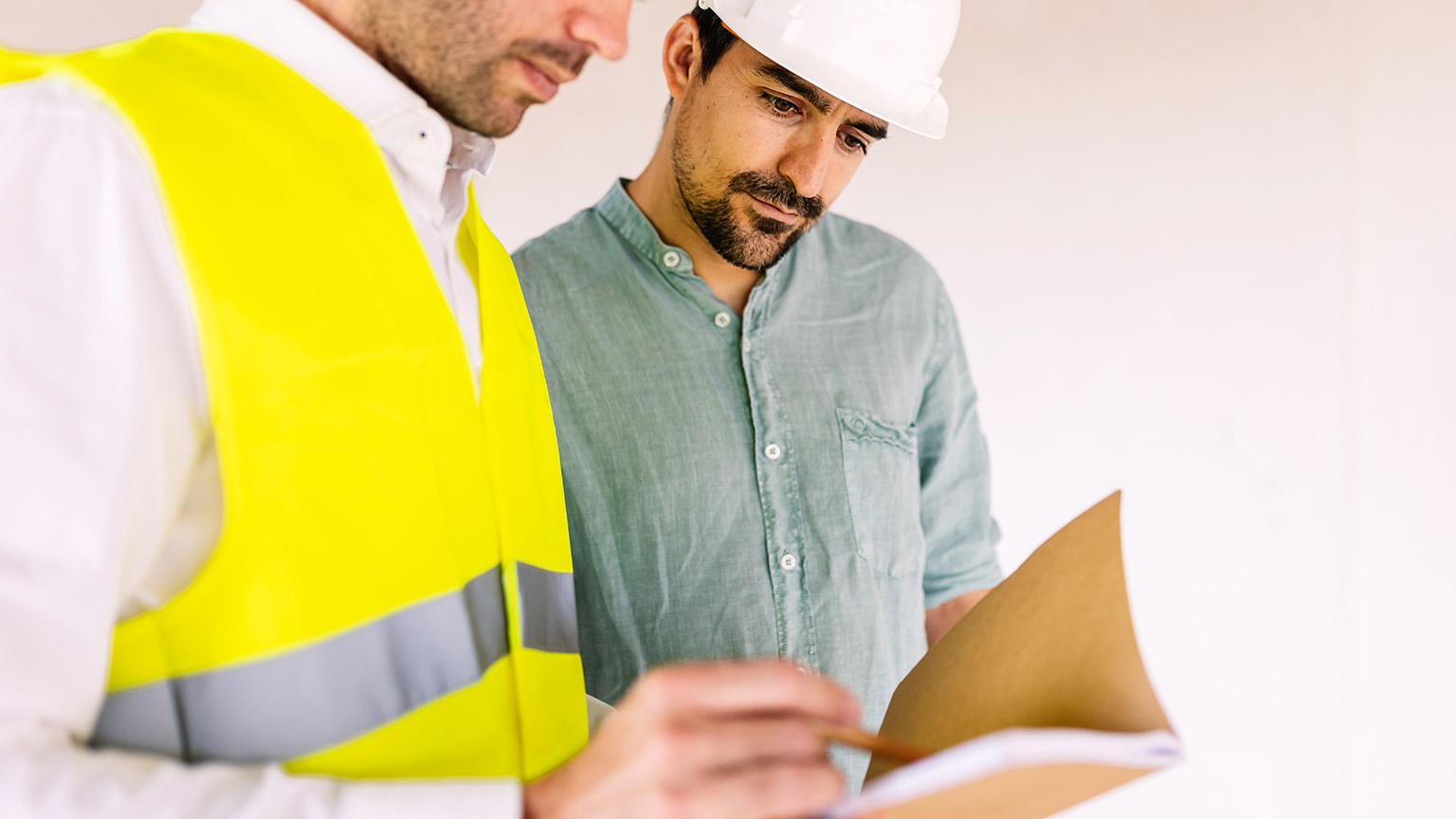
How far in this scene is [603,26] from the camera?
77 centimetres

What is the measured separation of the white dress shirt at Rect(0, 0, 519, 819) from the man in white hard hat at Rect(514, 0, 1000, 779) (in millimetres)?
723

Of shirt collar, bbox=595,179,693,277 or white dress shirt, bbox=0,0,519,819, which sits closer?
white dress shirt, bbox=0,0,519,819

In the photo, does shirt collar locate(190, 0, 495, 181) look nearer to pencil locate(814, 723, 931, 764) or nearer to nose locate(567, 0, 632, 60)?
nose locate(567, 0, 632, 60)

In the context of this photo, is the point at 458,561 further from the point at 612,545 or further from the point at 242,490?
the point at 612,545

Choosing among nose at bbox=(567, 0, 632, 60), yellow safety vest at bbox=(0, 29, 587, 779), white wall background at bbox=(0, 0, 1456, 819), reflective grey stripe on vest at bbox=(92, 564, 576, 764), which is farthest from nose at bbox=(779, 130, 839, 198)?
white wall background at bbox=(0, 0, 1456, 819)

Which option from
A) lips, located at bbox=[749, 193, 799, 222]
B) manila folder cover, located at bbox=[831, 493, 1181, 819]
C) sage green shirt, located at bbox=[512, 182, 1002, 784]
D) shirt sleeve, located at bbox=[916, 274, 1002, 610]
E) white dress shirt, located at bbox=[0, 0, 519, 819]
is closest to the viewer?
white dress shirt, located at bbox=[0, 0, 519, 819]

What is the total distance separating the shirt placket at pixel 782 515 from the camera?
1.34 meters

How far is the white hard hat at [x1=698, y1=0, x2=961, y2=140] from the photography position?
1.33 metres

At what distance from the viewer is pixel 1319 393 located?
2.44 meters

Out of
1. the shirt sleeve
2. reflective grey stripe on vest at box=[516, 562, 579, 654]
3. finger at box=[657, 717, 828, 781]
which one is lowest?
the shirt sleeve

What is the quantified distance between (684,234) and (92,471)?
40.6 inches

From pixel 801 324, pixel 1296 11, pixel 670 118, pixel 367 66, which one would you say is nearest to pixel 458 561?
pixel 367 66

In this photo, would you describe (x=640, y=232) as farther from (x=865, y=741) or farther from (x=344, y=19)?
(x=865, y=741)

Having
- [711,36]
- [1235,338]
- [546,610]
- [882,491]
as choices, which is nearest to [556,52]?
[546,610]
